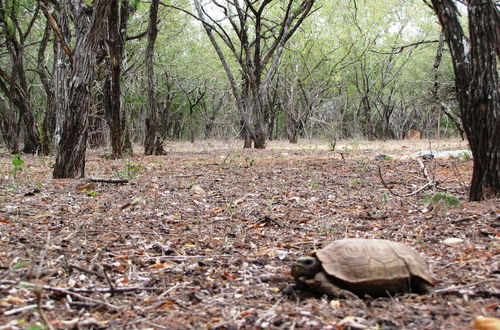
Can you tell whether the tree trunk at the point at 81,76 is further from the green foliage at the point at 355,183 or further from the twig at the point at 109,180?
the green foliage at the point at 355,183

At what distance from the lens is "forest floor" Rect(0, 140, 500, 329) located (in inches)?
94.9

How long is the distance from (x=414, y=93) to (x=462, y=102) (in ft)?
100

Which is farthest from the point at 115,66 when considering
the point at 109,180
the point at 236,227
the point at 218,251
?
the point at 218,251

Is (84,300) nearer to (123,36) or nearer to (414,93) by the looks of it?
(123,36)

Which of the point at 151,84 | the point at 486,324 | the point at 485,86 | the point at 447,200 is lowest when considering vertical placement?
the point at 486,324

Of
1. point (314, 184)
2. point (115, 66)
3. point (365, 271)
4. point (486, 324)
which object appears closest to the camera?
point (486, 324)

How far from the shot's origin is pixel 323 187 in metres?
6.88

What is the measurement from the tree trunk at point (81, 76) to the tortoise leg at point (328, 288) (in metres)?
5.51

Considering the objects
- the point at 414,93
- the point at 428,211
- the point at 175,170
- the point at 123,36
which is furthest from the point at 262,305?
the point at 414,93

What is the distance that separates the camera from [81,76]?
7133mm

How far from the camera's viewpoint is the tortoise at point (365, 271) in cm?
268

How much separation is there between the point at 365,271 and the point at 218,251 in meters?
1.39

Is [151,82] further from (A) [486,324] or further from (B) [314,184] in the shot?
(A) [486,324]

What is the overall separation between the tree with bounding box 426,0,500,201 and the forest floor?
0.36 metres
